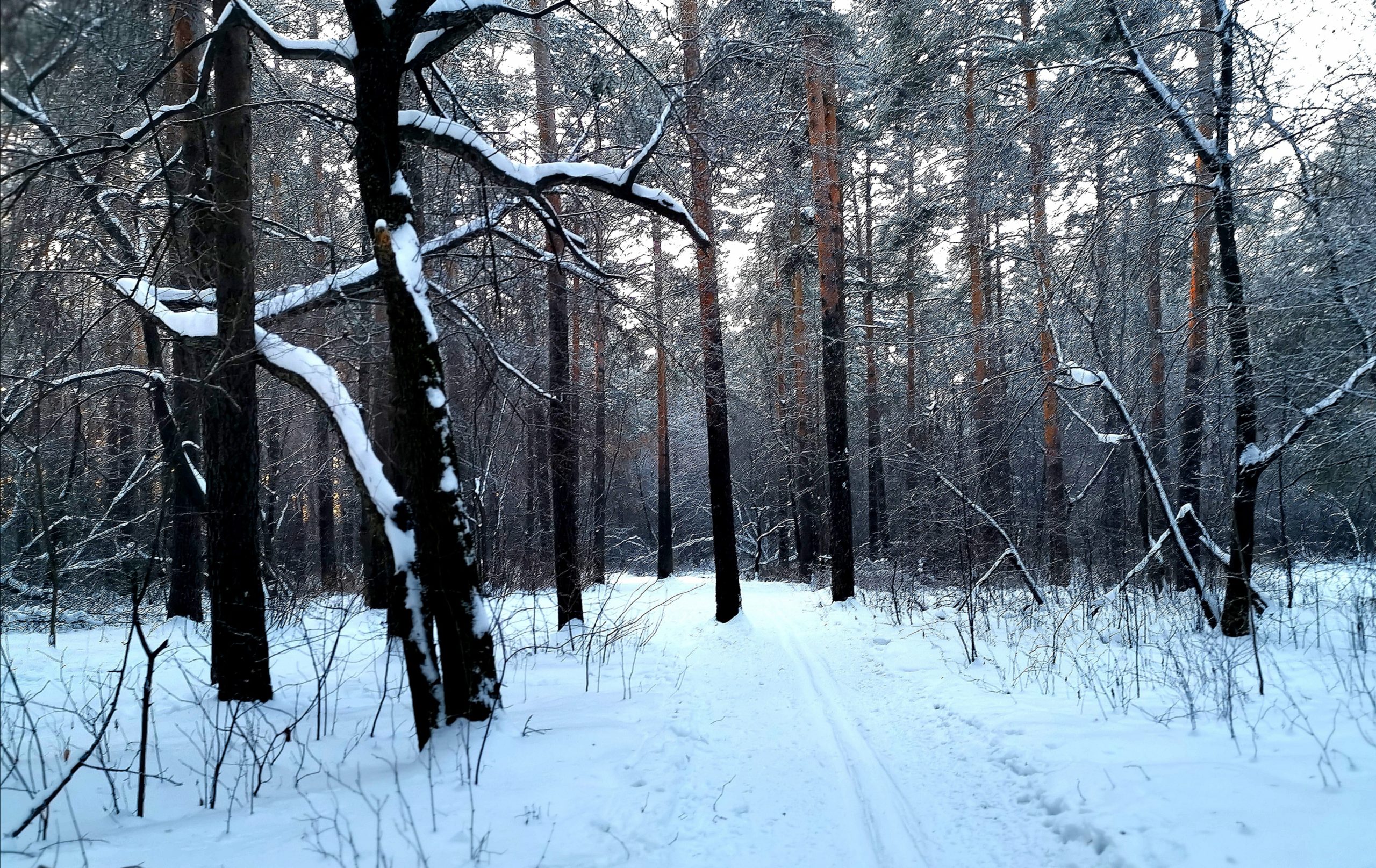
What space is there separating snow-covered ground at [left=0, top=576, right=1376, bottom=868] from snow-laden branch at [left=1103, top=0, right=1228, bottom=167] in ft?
15.0

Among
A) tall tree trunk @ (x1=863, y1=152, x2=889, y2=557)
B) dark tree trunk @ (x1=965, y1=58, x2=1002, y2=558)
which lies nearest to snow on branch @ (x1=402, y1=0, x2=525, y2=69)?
dark tree trunk @ (x1=965, y1=58, x2=1002, y2=558)

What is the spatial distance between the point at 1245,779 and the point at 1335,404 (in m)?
4.47

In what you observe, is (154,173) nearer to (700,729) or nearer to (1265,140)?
(700,729)

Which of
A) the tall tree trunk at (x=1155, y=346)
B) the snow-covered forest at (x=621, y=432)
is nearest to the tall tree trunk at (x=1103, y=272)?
the snow-covered forest at (x=621, y=432)

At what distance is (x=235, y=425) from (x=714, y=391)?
6213 millimetres

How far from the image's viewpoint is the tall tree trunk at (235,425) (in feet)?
17.7

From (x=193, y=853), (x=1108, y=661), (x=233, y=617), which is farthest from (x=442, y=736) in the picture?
(x=1108, y=661)

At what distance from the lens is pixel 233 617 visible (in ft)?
17.9

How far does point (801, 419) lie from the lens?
1802 centimetres

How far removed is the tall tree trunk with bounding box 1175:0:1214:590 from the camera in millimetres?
6500

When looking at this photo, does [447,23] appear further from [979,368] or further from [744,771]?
[979,368]

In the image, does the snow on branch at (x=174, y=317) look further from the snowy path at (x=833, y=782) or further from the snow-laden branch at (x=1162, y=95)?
the snow-laden branch at (x=1162, y=95)

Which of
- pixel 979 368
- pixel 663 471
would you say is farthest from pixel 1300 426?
pixel 663 471

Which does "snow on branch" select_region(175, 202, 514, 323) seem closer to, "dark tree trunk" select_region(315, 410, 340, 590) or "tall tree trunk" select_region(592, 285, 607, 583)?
"tall tree trunk" select_region(592, 285, 607, 583)
